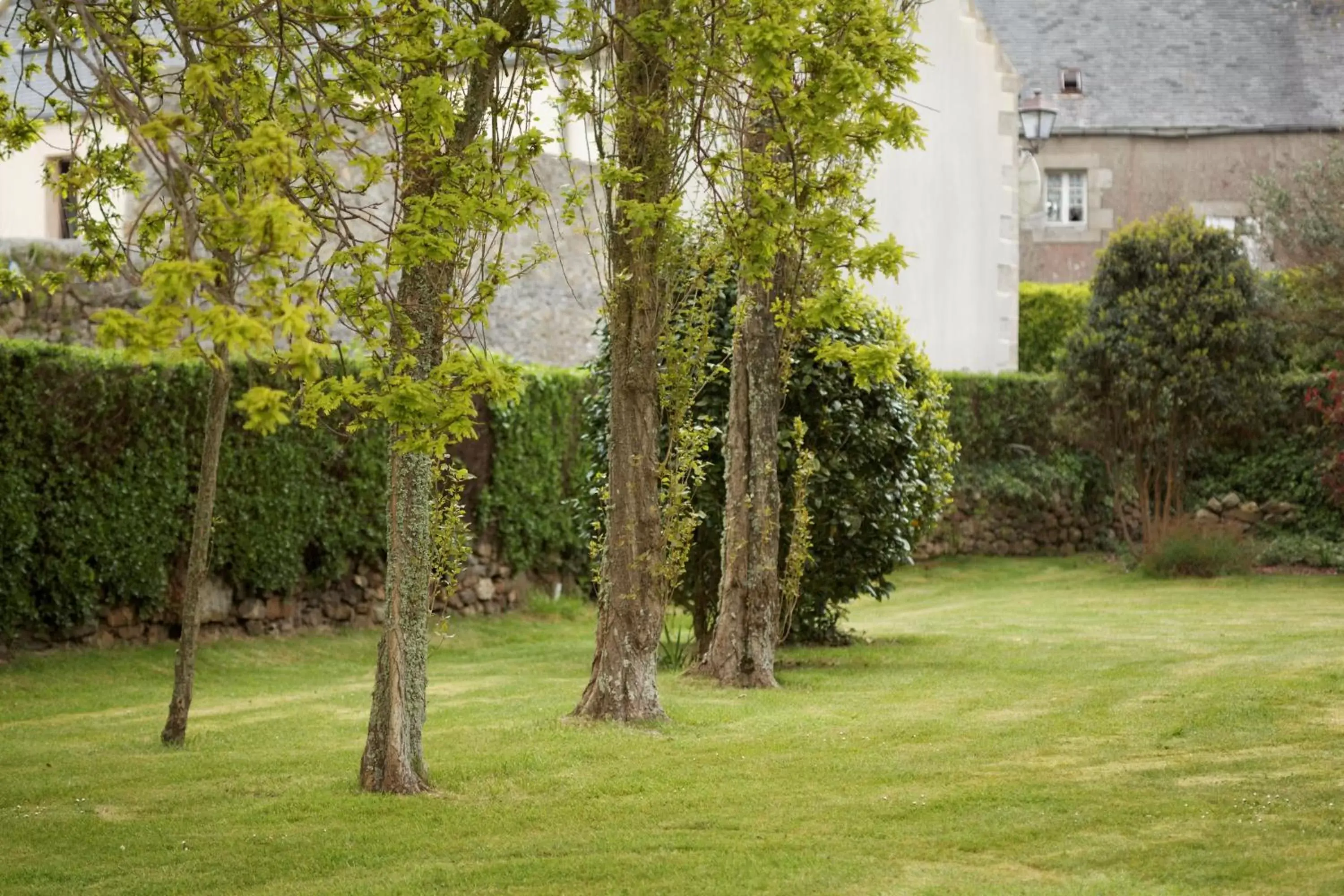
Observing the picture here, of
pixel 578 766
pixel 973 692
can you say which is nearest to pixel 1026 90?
pixel 973 692

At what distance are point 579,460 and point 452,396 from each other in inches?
471

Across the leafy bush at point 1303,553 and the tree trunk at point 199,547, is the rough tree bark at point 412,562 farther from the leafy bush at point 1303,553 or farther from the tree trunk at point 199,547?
the leafy bush at point 1303,553

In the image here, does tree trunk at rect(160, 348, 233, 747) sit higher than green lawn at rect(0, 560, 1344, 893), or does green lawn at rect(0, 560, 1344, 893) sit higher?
tree trunk at rect(160, 348, 233, 747)

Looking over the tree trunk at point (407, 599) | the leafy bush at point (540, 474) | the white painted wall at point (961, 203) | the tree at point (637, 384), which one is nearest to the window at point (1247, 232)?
the white painted wall at point (961, 203)

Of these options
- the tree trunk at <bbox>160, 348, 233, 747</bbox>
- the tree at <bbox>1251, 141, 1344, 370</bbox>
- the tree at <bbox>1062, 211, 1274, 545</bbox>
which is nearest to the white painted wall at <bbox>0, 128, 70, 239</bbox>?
the tree at <bbox>1062, 211, 1274, 545</bbox>

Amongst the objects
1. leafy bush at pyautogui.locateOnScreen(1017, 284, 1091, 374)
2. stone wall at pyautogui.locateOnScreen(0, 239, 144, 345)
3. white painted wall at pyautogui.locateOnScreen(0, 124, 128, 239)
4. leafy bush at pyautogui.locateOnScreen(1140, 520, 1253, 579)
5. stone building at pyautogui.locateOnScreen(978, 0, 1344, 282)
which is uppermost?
stone building at pyautogui.locateOnScreen(978, 0, 1344, 282)

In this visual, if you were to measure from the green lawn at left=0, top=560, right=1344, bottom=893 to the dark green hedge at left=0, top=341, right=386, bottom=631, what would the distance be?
2.09 feet

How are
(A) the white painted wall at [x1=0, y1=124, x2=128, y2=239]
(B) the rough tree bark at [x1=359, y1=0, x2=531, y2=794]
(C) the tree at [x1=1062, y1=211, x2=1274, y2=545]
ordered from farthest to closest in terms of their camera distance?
(A) the white painted wall at [x1=0, y1=124, x2=128, y2=239] < (C) the tree at [x1=1062, y1=211, x2=1274, y2=545] < (B) the rough tree bark at [x1=359, y1=0, x2=531, y2=794]

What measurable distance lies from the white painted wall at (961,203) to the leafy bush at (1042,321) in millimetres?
1532

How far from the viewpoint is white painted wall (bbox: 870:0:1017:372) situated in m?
26.4

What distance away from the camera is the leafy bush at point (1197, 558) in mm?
20594

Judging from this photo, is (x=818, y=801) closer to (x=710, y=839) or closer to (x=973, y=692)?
(x=710, y=839)

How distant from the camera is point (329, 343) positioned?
20.4 feet

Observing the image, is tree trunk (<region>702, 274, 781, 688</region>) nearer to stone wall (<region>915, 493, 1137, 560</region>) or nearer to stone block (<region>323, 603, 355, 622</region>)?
stone block (<region>323, 603, 355, 622</region>)
